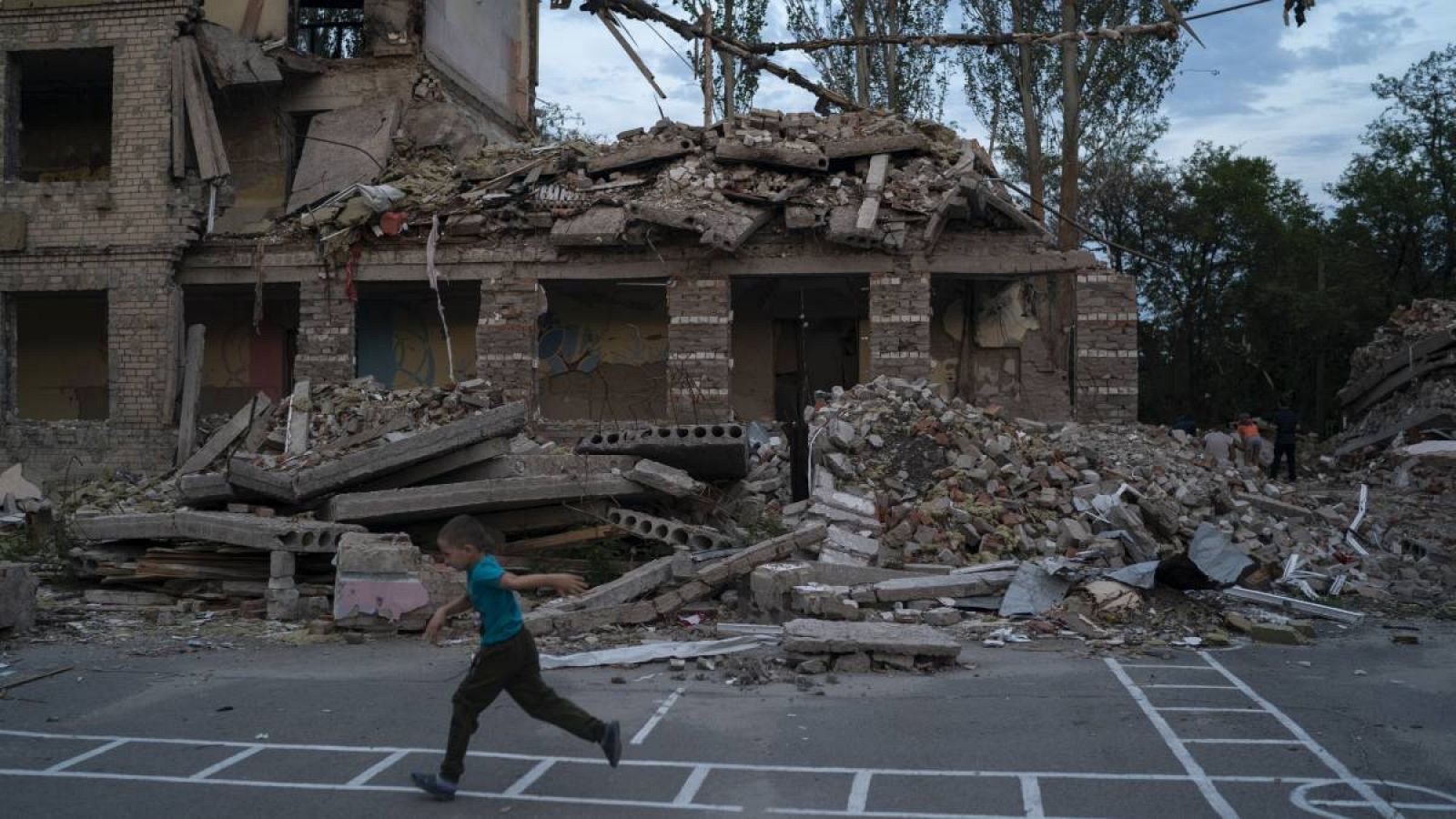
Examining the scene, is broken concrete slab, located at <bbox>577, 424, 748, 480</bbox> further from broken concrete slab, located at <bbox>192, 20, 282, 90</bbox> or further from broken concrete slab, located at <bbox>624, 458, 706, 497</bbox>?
broken concrete slab, located at <bbox>192, 20, 282, 90</bbox>

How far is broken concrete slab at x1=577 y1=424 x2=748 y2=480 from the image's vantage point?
1192cm

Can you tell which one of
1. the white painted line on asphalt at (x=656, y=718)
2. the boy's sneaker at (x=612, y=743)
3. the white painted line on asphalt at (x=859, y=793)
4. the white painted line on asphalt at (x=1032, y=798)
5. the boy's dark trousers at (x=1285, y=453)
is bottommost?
the white painted line on asphalt at (x=656, y=718)

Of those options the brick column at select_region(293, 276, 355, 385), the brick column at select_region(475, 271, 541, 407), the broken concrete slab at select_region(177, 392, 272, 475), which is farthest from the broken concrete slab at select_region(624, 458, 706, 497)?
the brick column at select_region(293, 276, 355, 385)

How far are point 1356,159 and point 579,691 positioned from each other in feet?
118

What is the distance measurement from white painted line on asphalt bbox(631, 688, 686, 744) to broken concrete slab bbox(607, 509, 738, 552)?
3424 mm

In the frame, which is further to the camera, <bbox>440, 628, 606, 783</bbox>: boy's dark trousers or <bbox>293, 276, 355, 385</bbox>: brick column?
<bbox>293, 276, 355, 385</bbox>: brick column

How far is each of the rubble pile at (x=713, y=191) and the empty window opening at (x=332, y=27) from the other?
7157 millimetres

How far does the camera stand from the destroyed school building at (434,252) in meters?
19.5

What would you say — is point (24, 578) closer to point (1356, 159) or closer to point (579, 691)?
point (579, 691)

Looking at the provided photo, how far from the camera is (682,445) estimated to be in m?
11.9

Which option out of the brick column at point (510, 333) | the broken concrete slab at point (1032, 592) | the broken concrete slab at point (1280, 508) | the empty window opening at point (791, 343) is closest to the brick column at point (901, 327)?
the empty window opening at point (791, 343)

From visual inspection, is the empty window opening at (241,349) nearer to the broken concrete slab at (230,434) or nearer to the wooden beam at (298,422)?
the broken concrete slab at (230,434)

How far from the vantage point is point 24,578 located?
34.3 ft

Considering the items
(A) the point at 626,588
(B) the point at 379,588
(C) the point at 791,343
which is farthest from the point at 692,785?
(C) the point at 791,343
